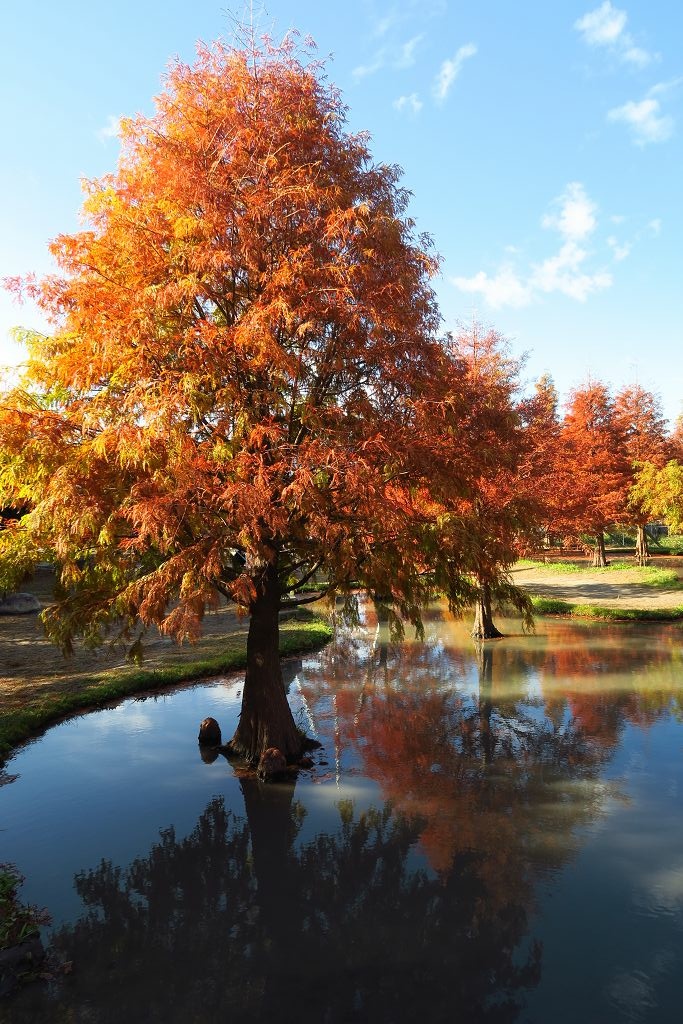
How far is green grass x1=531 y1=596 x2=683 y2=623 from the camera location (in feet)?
84.8

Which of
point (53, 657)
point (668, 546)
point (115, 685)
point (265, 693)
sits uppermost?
point (668, 546)

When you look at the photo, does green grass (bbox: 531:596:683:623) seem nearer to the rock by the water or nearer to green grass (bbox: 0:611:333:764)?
green grass (bbox: 0:611:333:764)

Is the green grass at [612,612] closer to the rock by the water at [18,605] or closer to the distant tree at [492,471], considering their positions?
the distant tree at [492,471]

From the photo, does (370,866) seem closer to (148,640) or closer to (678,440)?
(148,640)

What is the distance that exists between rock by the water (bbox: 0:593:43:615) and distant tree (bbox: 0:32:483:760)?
66.6 ft

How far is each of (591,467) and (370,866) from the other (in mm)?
26654

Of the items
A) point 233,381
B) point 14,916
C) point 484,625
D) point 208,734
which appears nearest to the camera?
point 14,916

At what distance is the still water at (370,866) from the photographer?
222 inches

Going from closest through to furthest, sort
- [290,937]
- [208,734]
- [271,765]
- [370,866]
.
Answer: [290,937] < [370,866] < [271,765] < [208,734]

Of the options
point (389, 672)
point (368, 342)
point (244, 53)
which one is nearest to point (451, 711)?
point (389, 672)

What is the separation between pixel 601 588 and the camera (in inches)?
1294

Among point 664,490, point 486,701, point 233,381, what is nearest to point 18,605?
point 486,701

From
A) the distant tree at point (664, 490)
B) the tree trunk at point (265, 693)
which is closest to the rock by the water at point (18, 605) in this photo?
the tree trunk at point (265, 693)

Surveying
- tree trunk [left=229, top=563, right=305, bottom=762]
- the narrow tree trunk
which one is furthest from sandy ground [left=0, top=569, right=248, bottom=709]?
the narrow tree trunk
